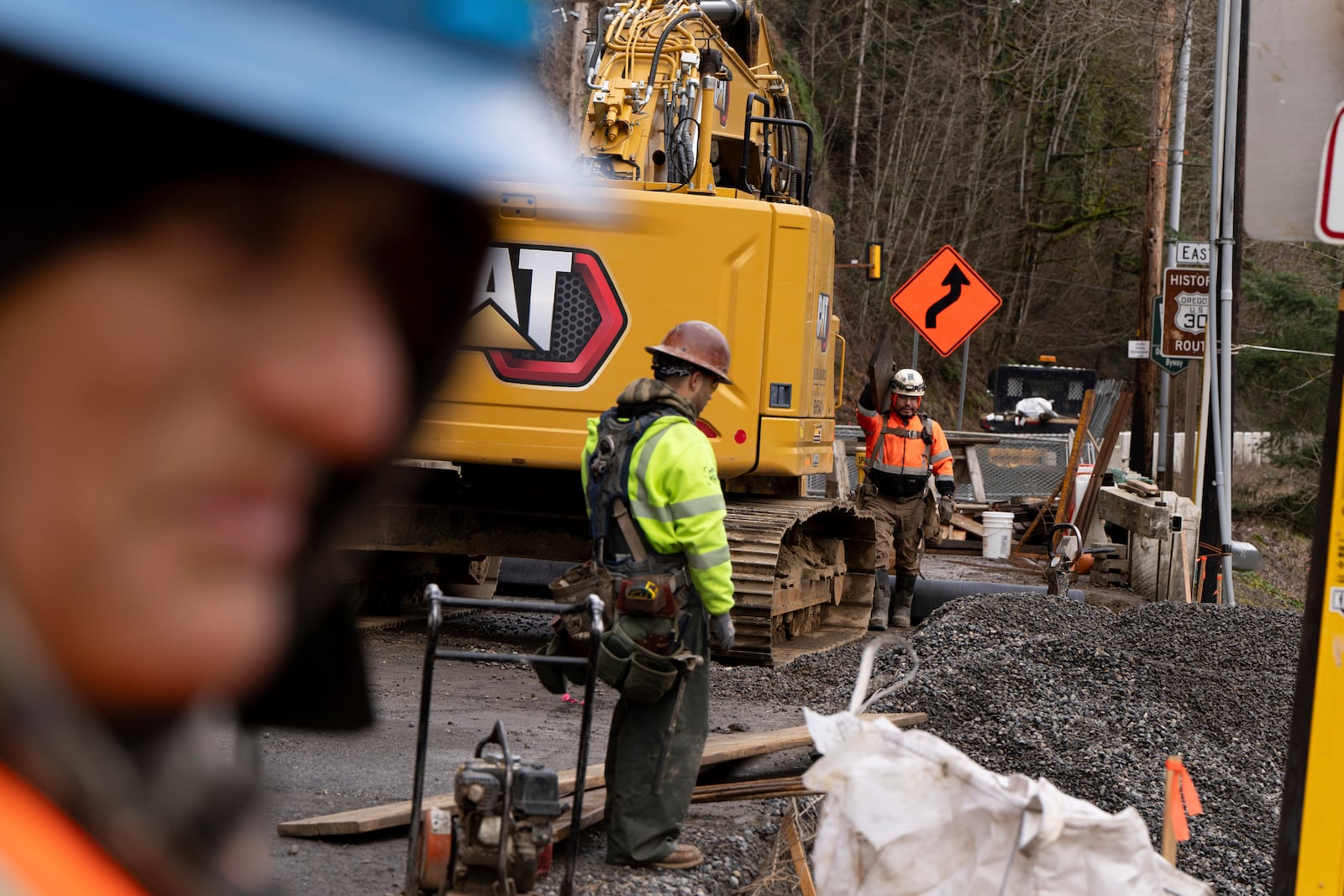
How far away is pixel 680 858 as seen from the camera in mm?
5664

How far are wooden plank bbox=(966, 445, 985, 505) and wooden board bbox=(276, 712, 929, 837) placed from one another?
13.1 metres

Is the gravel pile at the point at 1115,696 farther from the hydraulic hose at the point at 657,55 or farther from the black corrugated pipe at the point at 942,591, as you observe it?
the hydraulic hose at the point at 657,55

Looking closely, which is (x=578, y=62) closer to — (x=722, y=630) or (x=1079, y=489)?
(x=1079, y=489)

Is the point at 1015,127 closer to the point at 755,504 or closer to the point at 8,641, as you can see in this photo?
the point at 755,504

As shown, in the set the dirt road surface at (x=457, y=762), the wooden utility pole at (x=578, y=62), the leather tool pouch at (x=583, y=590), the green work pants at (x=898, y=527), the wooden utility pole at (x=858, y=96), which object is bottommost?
the dirt road surface at (x=457, y=762)

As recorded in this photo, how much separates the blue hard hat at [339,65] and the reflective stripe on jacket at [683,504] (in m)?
4.98

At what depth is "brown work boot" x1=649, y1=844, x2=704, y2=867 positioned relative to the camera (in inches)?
223

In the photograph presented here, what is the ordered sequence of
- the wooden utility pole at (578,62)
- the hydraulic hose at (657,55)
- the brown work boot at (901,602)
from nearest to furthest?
the hydraulic hose at (657,55)
the brown work boot at (901,602)
the wooden utility pole at (578,62)

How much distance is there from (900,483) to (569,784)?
7.57m

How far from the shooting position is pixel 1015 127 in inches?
1581

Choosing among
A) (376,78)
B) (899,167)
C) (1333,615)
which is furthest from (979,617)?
(899,167)

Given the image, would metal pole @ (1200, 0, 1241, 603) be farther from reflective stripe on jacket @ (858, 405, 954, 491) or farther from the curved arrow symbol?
reflective stripe on jacket @ (858, 405, 954, 491)

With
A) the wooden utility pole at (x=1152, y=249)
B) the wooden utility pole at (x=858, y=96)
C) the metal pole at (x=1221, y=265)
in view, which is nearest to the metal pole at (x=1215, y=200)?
the metal pole at (x=1221, y=265)

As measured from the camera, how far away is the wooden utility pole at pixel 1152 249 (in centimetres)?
2292
